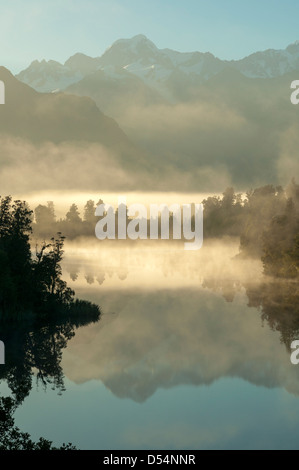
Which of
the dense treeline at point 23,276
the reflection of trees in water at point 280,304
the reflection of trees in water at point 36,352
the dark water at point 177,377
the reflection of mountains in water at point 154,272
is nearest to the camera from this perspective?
the dark water at point 177,377

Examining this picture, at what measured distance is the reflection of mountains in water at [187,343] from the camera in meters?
62.5

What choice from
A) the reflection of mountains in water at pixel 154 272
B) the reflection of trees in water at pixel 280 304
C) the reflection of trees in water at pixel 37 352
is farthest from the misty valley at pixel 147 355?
the reflection of mountains in water at pixel 154 272

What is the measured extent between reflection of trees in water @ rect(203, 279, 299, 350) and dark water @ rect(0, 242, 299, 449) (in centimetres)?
36

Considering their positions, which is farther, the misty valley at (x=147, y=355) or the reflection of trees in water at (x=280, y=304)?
the reflection of trees in water at (x=280, y=304)

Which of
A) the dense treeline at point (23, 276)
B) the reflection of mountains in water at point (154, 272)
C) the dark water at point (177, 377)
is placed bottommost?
the dark water at point (177, 377)

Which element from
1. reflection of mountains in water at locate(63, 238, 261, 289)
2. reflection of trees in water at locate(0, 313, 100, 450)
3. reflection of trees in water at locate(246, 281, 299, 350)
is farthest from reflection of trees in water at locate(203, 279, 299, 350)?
reflection of trees in water at locate(0, 313, 100, 450)

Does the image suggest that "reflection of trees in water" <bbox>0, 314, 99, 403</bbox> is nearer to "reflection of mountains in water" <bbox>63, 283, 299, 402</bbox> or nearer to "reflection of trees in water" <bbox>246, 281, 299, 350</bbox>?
"reflection of mountains in water" <bbox>63, 283, 299, 402</bbox>

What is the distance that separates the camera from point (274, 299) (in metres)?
112

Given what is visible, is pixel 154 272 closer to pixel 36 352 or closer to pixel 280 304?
pixel 280 304

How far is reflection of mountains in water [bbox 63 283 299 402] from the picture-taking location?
62500 mm

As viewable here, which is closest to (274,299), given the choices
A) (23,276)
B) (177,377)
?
(23,276)

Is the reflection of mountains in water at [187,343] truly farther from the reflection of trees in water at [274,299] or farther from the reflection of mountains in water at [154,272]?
the reflection of mountains in water at [154,272]

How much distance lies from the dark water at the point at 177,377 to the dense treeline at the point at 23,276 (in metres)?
7.41
